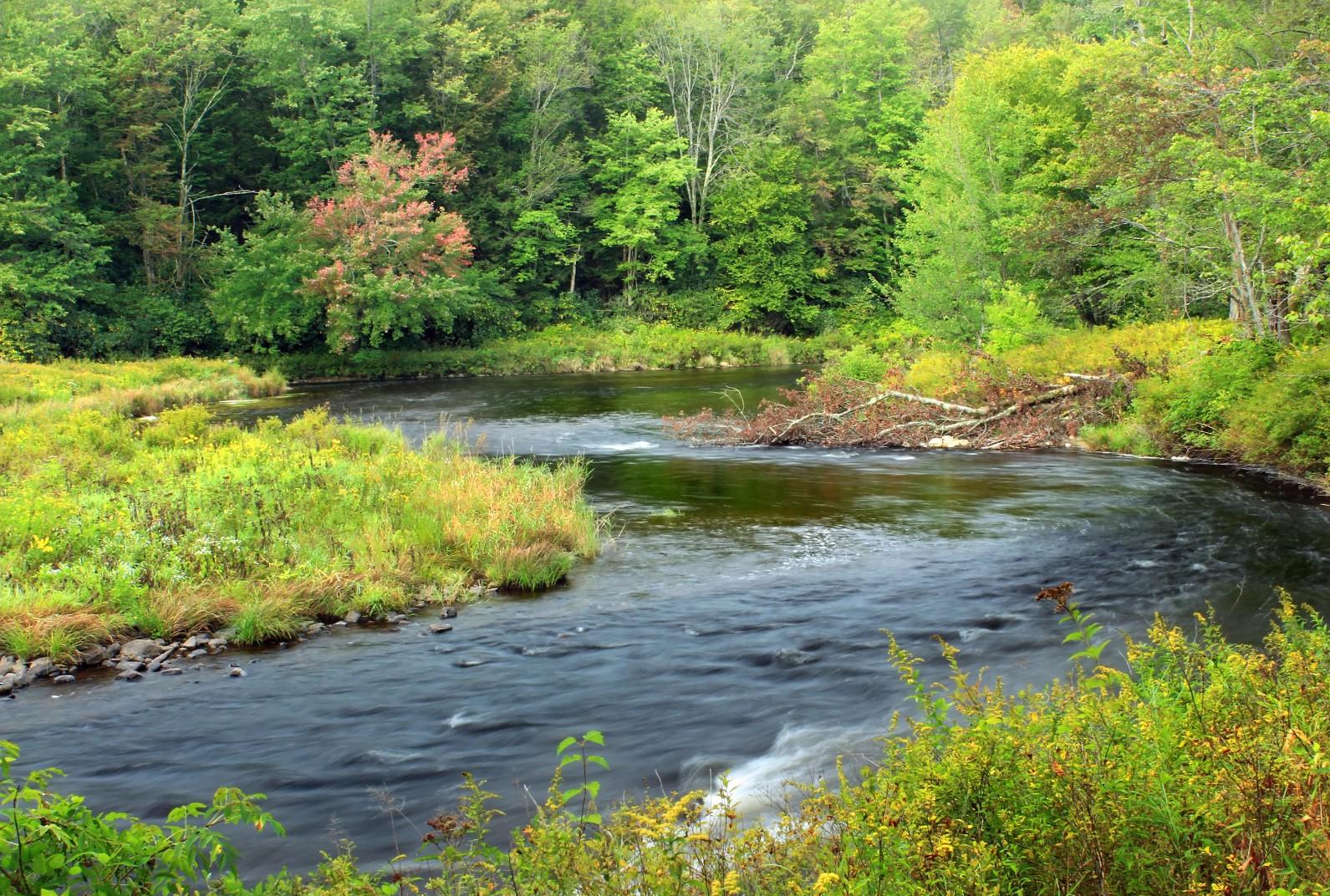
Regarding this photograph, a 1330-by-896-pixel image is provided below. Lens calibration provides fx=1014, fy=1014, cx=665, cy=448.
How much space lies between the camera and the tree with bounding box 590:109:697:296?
50312mm

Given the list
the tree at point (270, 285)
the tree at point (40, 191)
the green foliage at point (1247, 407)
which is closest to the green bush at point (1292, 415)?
the green foliage at point (1247, 407)

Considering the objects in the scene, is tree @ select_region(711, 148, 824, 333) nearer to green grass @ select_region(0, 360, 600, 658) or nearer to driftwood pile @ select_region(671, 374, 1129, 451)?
driftwood pile @ select_region(671, 374, 1129, 451)

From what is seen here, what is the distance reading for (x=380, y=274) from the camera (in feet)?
125

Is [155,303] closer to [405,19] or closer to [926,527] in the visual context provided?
[405,19]

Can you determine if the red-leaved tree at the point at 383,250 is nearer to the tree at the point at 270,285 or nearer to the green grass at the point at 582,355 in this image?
the tree at the point at 270,285

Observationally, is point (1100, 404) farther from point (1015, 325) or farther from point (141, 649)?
point (141, 649)

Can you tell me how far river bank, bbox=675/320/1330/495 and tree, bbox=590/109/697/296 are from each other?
27784mm

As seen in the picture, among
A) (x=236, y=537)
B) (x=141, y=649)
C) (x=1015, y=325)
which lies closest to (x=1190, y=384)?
(x=1015, y=325)

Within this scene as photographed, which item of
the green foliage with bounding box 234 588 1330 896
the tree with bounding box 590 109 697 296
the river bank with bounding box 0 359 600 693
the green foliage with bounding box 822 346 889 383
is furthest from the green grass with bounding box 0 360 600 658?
the tree with bounding box 590 109 697 296

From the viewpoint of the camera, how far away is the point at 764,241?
5281 cm

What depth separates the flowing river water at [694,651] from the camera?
6.52m

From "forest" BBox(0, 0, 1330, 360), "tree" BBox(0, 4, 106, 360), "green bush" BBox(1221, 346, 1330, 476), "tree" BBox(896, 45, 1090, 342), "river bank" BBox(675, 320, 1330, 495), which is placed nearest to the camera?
"green bush" BBox(1221, 346, 1330, 476)

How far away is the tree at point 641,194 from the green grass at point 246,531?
3604cm

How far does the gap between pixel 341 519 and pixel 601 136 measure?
148ft
